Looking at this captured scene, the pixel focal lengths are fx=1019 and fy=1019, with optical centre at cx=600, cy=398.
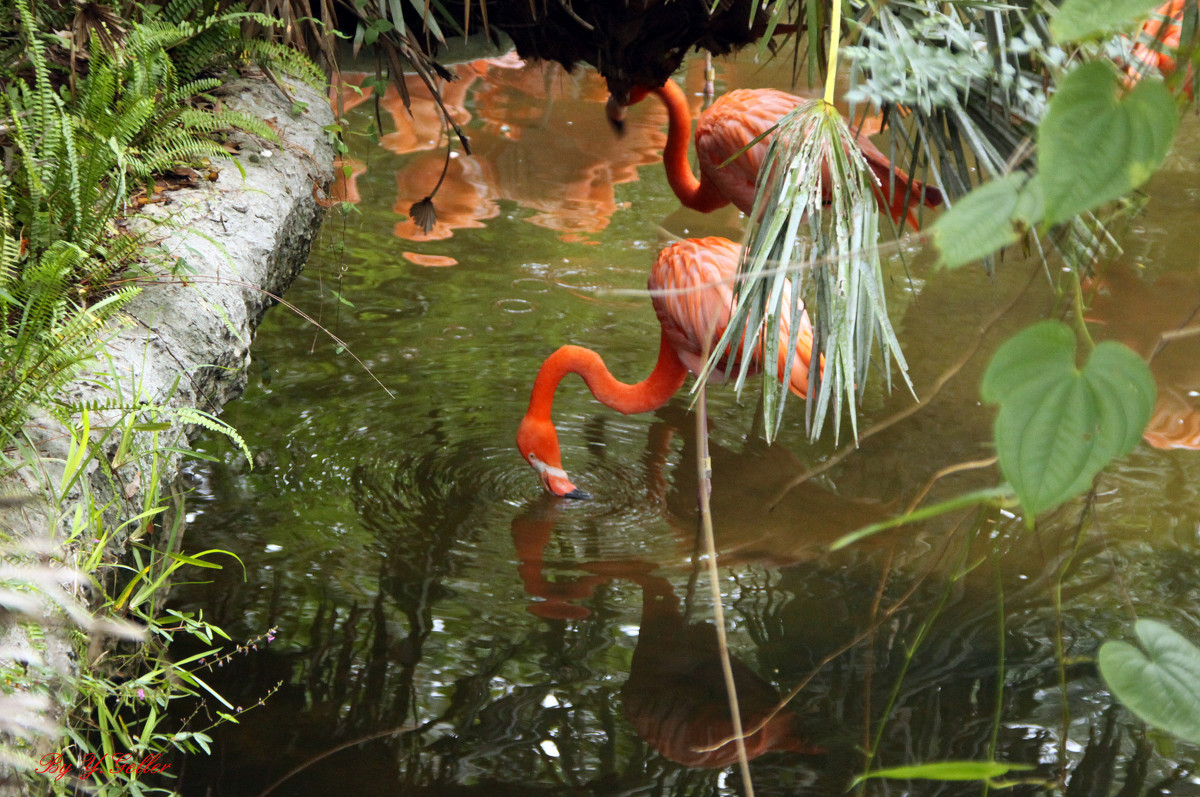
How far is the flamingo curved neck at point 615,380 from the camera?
2.90 m

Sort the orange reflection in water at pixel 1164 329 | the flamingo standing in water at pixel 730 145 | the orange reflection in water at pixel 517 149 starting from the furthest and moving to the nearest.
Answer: the orange reflection in water at pixel 517 149, the flamingo standing in water at pixel 730 145, the orange reflection in water at pixel 1164 329

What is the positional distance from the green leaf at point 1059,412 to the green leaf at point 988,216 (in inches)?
1.7

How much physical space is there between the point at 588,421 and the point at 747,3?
142 centimetres

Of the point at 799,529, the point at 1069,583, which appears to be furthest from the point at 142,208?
the point at 1069,583

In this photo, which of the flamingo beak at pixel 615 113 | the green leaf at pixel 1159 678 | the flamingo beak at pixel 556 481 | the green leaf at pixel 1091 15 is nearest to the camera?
the green leaf at pixel 1091 15

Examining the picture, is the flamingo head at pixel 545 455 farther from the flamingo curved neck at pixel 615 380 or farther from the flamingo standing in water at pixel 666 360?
the flamingo curved neck at pixel 615 380

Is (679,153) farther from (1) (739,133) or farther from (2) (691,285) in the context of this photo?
(2) (691,285)

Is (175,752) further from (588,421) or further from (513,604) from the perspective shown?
(588,421)

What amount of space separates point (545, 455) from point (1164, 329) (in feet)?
7.64

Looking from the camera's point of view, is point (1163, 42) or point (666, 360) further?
point (666, 360)

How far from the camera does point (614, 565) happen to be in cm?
248

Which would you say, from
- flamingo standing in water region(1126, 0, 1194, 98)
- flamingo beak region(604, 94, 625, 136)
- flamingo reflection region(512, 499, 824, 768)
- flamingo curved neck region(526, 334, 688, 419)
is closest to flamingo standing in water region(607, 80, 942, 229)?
flamingo beak region(604, 94, 625, 136)

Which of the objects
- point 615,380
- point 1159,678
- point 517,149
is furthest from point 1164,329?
point 1159,678

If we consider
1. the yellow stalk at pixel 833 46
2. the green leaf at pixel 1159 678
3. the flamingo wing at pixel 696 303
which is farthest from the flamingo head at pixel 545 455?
the green leaf at pixel 1159 678
